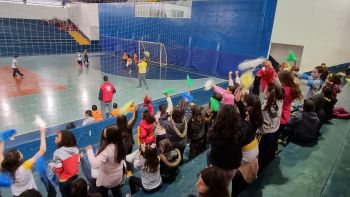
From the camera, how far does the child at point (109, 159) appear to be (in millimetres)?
2312

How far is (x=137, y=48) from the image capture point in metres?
16.6

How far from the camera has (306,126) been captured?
3.57m

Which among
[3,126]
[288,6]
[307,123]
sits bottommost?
[3,126]

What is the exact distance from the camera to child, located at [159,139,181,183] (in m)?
2.92

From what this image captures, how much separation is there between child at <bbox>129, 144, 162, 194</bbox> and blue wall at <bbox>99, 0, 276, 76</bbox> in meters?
9.38

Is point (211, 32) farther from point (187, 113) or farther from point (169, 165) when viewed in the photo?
point (169, 165)

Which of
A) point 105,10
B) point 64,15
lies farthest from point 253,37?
point 64,15

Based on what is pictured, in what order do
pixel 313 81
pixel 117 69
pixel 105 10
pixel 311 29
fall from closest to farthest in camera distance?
pixel 313 81
pixel 311 29
pixel 117 69
pixel 105 10

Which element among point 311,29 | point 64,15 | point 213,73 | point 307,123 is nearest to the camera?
point 307,123

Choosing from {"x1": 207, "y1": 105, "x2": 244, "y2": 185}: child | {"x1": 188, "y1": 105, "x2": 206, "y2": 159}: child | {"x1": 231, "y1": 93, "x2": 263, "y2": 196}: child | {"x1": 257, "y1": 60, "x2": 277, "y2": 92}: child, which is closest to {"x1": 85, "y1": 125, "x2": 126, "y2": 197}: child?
{"x1": 207, "y1": 105, "x2": 244, "y2": 185}: child

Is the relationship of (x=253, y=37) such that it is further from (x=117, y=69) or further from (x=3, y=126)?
(x=3, y=126)

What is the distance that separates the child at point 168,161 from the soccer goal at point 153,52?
41.7ft

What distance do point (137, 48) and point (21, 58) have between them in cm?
870

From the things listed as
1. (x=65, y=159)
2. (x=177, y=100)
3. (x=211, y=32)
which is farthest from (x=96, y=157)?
(x=211, y=32)
